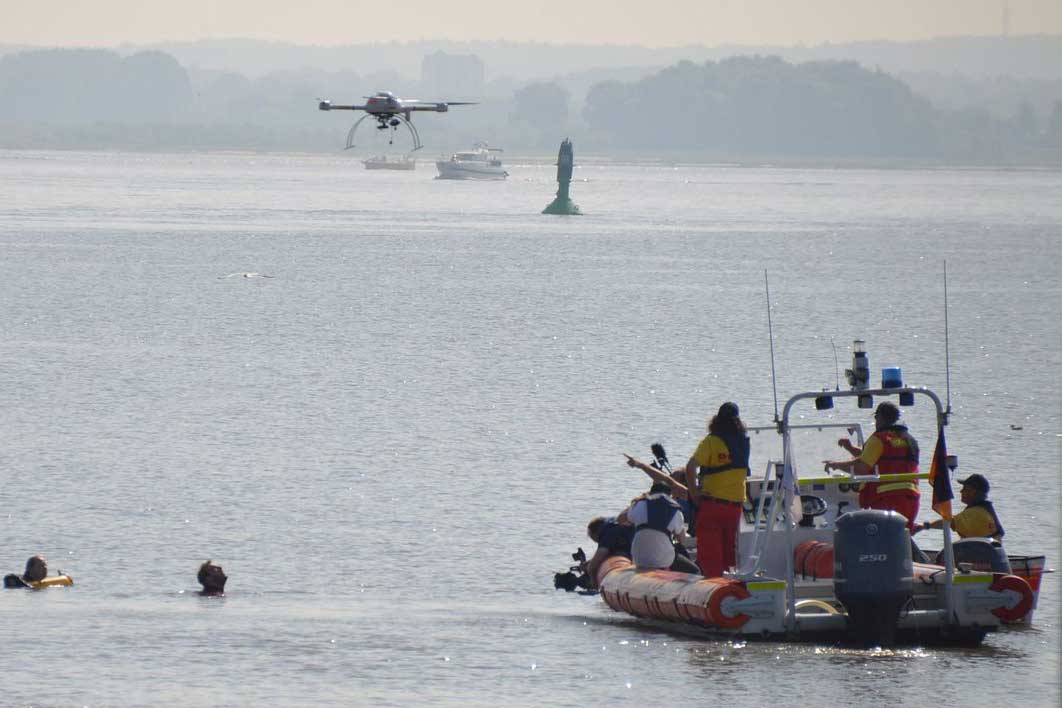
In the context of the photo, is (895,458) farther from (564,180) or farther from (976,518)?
(564,180)

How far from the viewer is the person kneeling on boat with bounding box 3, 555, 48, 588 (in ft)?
70.6

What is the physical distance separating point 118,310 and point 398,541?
132 ft

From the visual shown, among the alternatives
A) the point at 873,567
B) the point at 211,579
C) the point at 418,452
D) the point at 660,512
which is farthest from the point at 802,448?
the point at 418,452

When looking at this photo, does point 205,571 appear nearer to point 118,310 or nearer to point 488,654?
point 488,654

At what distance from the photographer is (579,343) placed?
181 feet

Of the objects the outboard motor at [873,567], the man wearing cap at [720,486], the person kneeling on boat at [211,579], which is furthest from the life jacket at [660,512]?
the person kneeling on boat at [211,579]

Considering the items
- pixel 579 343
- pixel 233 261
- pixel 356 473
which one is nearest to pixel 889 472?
pixel 356 473

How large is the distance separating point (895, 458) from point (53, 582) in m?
9.28

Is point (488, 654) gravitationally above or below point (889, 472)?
below

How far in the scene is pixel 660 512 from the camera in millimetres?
18859

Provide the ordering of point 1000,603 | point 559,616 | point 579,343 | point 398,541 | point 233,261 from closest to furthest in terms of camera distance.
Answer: point 1000,603
point 559,616
point 398,541
point 579,343
point 233,261

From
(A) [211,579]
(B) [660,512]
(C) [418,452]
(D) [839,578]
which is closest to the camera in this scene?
(D) [839,578]

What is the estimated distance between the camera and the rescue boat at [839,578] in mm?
17297

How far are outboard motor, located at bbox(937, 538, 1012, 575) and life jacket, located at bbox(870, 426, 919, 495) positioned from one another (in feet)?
2.76
